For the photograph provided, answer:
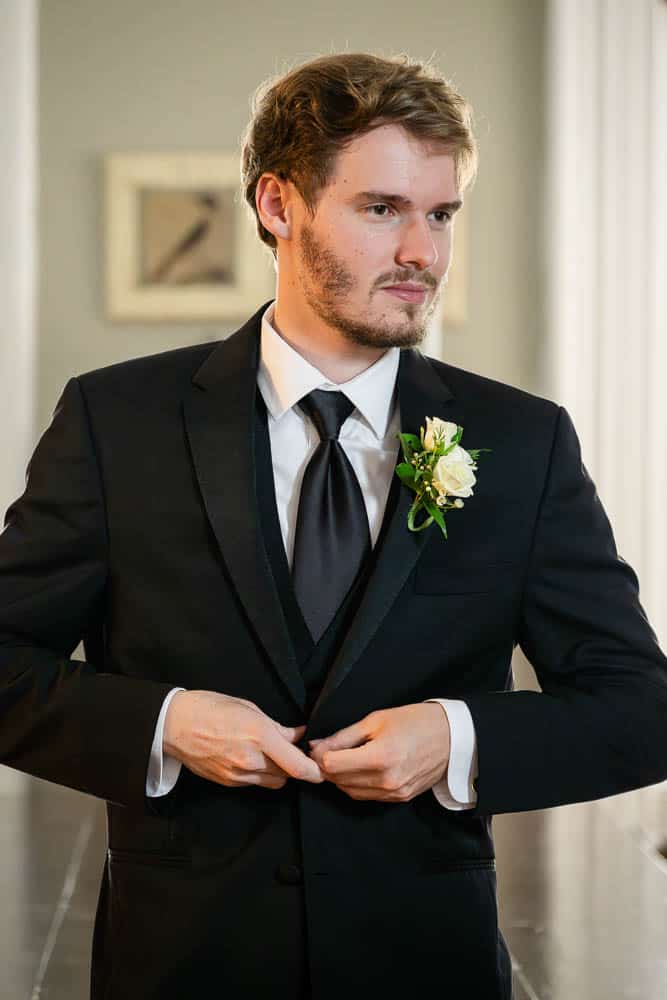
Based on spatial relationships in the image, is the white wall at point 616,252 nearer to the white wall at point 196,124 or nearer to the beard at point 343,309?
the white wall at point 196,124

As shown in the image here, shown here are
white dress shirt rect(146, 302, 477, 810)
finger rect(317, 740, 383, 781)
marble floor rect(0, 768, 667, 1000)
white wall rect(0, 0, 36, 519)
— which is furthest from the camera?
white wall rect(0, 0, 36, 519)

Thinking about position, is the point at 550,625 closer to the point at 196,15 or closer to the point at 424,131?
the point at 424,131

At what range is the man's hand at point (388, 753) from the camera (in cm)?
149

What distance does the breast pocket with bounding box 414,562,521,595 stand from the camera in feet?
5.45

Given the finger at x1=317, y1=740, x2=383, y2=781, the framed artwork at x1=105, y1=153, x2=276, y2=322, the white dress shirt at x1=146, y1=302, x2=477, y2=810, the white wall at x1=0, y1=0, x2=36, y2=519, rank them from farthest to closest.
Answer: the framed artwork at x1=105, y1=153, x2=276, y2=322, the white wall at x1=0, y1=0, x2=36, y2=519, the white dress shirt at x1=146, y1=302, x2=477, y2=810, the finger at x1=317, y1=740, x2=383, y2=781

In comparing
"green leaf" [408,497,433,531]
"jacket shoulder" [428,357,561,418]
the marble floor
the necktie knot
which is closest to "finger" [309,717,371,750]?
"green leaf" [408,497,433,531]

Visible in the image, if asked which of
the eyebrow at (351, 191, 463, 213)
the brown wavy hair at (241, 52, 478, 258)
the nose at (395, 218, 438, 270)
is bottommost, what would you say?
the nose at (395, 218, 438, 270)

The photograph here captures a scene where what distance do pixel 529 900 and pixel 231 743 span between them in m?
A: 2.30

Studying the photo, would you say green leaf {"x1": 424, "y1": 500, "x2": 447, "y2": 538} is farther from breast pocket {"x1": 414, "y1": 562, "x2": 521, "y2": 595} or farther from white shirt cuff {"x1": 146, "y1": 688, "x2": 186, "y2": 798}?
white shirt cuff {"x1": 146, "y1": 688, "x2": 186, "y2": 798}

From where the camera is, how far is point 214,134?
5.51 m

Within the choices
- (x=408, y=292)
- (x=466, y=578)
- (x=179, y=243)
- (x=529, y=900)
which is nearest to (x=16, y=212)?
(x=179, y=243)

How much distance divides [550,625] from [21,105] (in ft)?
12.7

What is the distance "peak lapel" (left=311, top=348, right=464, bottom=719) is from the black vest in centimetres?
2

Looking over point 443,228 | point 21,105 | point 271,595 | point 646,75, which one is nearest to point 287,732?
point 271,595
